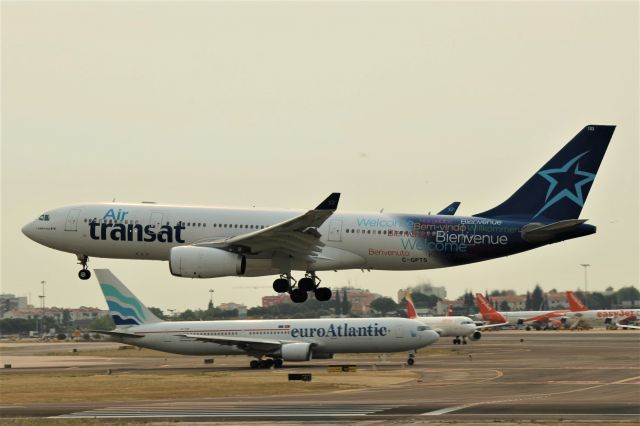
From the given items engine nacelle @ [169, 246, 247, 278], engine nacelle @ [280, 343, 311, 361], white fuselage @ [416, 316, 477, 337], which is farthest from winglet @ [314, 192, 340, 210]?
white fuselage @ [416, 316, 477, 337]

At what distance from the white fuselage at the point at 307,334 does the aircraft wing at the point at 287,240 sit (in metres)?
45.3

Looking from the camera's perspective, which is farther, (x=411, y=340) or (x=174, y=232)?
(x=411, y=340)

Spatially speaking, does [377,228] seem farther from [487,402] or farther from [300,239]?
[487,402]

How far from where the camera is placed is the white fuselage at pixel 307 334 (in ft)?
348

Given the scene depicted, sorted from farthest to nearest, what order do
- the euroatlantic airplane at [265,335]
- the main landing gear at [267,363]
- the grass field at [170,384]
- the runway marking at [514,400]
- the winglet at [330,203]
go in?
the euroatlantic airplane at [265,335] < the main landing gear at [267,363] < the grass field at [170,384] < the runway marking at [514,400] < the winglet at [330,203]

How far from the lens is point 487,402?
69.4 meters

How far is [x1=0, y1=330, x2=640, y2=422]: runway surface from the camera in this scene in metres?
61.9

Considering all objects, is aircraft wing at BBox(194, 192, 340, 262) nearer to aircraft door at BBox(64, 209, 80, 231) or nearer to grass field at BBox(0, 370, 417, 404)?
aircraft door at BBox(64, 209, 80, 231)

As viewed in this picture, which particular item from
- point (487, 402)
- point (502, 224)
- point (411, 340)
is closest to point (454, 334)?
point (411, 340)

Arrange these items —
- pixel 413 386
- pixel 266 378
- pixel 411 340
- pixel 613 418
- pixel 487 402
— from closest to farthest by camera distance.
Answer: pixel 613 418 → pixel 487 402 → pixel 413 386 → pixel 266 378 → pixel 411 340

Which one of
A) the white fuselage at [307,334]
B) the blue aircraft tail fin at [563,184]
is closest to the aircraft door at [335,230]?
the blue aircraft tail fin at [563,184]

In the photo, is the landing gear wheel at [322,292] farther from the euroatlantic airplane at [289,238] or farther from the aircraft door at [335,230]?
the aircraft door at [335,230]

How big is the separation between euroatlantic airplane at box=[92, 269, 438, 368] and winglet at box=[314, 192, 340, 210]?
50.9 m

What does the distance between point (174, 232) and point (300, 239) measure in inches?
284
